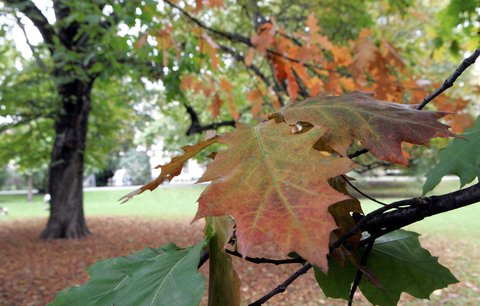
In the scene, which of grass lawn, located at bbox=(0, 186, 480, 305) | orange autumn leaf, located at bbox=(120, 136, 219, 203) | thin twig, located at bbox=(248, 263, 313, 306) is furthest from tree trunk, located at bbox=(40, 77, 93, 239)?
thin twig, located at bbox=(248, 263, 313, 306)

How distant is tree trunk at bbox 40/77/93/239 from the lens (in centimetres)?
852

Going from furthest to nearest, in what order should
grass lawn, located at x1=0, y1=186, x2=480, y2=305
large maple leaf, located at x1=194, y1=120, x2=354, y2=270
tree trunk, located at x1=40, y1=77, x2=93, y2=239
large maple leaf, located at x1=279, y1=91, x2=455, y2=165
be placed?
tree trunk, located at x1=40, y1=77, x2=93, y2=239 → grass lawn, located at x1=0, y1=186, x2=480, y2=305 → large maple leaf, located at x1=279, y1=91, x2=455, y2=165 → large maple leaf, located at x1=194, y1=120, x2=354, y2=270

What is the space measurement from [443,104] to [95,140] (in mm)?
7870

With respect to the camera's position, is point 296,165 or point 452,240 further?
point 452,240

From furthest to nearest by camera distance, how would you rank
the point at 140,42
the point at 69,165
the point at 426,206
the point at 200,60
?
the point at 69,165
the point at 200,60
the point at 140,42
the point at 426,206

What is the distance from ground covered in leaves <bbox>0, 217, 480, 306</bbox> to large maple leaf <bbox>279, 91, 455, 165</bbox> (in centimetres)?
470

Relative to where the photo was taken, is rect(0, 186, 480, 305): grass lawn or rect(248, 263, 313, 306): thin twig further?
rect(0, 186, 480, 305): grass lawn

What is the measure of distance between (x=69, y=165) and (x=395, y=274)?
8.99 metres

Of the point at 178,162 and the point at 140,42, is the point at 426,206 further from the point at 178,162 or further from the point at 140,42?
the point at 140,42

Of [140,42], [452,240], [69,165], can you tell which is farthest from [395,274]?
[452,240]

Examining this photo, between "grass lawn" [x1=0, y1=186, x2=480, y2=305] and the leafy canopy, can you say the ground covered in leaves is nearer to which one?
"grass lawn" [x1=0, y1=186, x2=480, y2=305]

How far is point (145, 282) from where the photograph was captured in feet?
1.77

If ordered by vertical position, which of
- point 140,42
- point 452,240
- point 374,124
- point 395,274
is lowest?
point 452,240

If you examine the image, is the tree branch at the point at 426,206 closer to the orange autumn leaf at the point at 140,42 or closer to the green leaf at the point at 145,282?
the green leaf at the point at 145,282
